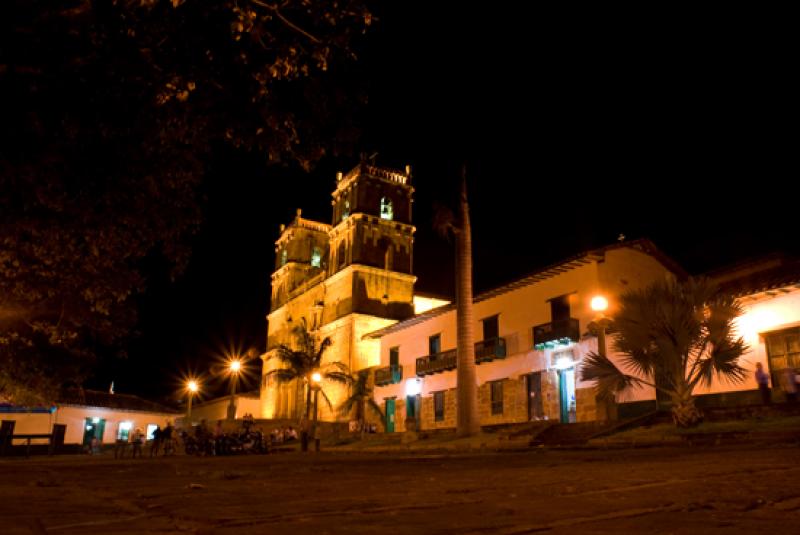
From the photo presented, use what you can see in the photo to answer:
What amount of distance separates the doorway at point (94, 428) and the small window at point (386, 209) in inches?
917

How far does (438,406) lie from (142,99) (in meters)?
25.7

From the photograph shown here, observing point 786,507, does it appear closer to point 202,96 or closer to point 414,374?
point 202,96

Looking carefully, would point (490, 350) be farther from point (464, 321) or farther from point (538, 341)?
point (464, 321)

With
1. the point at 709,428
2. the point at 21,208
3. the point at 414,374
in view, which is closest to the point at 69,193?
the point at 21,208

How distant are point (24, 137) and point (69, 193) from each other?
1.18m

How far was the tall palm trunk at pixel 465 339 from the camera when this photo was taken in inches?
757

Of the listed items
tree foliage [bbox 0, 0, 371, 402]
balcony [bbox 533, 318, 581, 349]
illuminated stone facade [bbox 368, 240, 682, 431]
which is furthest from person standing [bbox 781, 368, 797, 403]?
tree foliage [bbox 0, 0, 371, 402]

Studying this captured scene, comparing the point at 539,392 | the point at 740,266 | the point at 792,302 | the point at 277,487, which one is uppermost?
the point at 740,266

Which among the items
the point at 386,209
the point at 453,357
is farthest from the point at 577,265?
the point at 386,209

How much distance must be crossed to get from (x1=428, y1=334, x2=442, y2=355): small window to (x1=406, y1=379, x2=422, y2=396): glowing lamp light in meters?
1.89

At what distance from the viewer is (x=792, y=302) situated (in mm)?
17703

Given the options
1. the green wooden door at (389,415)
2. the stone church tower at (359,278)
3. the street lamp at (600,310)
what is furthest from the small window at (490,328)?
the stone church tower at (359,278)

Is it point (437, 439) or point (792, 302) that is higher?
point (792, 302)

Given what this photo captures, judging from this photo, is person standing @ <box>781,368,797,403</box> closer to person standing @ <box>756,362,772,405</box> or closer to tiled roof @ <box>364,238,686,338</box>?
person standing @ <box>756,362,772,405</box>
